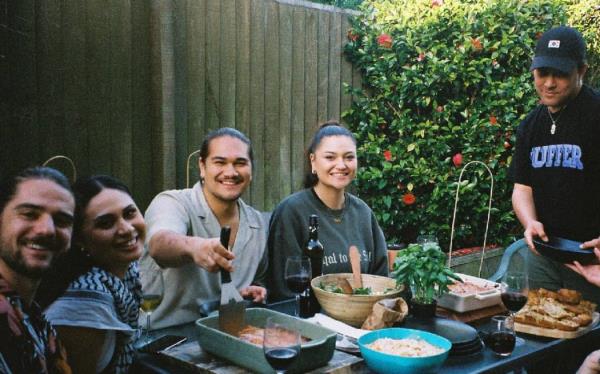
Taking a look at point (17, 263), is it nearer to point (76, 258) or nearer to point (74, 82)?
point (76, 258)

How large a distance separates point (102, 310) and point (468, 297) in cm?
150

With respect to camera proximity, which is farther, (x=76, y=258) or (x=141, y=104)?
(x=141, y=104)

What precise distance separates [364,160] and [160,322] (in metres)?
2.85

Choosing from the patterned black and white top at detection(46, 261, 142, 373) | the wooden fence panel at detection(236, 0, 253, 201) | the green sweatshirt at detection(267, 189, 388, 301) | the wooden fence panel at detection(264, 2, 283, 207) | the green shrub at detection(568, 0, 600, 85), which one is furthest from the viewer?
the green shrub at detection(568, 0, 600, 85)

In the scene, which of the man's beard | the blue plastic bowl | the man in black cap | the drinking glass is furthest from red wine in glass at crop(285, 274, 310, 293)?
the man in black cap

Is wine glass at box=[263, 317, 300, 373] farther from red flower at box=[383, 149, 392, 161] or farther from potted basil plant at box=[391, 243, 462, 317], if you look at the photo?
red flower at box=[383, 149, 392, 161]

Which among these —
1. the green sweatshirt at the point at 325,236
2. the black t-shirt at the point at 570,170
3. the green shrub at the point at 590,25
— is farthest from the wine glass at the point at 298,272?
the green shrub at the point at 590,25

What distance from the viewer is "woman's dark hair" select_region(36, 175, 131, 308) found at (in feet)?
5.69

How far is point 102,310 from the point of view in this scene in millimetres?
1733

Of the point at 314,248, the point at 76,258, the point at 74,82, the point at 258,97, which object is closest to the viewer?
the point at 76,258

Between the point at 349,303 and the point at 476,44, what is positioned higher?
the point at 476,44

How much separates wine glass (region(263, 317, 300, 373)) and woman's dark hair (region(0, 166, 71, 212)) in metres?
0.80

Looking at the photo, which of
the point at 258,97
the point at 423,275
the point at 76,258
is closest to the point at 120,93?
the point at 258,97

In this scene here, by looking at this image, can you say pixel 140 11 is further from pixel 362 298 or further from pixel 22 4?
pixel 362 298
